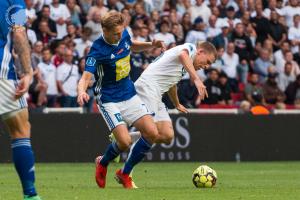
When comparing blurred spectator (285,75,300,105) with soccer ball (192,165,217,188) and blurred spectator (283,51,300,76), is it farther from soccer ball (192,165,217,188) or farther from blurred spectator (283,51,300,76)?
soccer ball (192,165,217,188)

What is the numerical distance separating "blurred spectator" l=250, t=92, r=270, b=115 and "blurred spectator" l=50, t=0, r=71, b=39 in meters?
4.59

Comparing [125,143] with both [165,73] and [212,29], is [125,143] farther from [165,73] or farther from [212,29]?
[212,29]

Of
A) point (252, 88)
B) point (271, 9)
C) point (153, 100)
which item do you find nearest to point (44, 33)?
point (252, 88)

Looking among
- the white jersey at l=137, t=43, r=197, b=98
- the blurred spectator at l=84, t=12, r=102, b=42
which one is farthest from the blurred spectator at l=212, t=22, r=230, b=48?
the white jersey at l=137, t=43, r=197, b=98

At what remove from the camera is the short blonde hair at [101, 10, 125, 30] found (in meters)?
12.0

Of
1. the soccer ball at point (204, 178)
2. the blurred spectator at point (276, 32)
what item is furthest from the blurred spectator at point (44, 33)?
the soccer ball at point (204, 178)

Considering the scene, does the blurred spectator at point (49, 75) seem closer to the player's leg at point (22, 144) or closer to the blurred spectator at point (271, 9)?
the blurred spectator at point (271, 9)

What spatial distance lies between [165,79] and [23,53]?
5166 millimetres

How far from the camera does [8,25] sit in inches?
351

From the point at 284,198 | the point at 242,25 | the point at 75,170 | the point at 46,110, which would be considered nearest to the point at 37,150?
the point at 46,110

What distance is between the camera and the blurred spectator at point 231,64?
23419 mm

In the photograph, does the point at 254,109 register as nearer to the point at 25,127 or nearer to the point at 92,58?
the point at 92,58

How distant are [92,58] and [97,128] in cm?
818

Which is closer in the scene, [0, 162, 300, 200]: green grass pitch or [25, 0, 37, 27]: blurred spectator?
[0, 162, 300, 200]: green grass pitch
